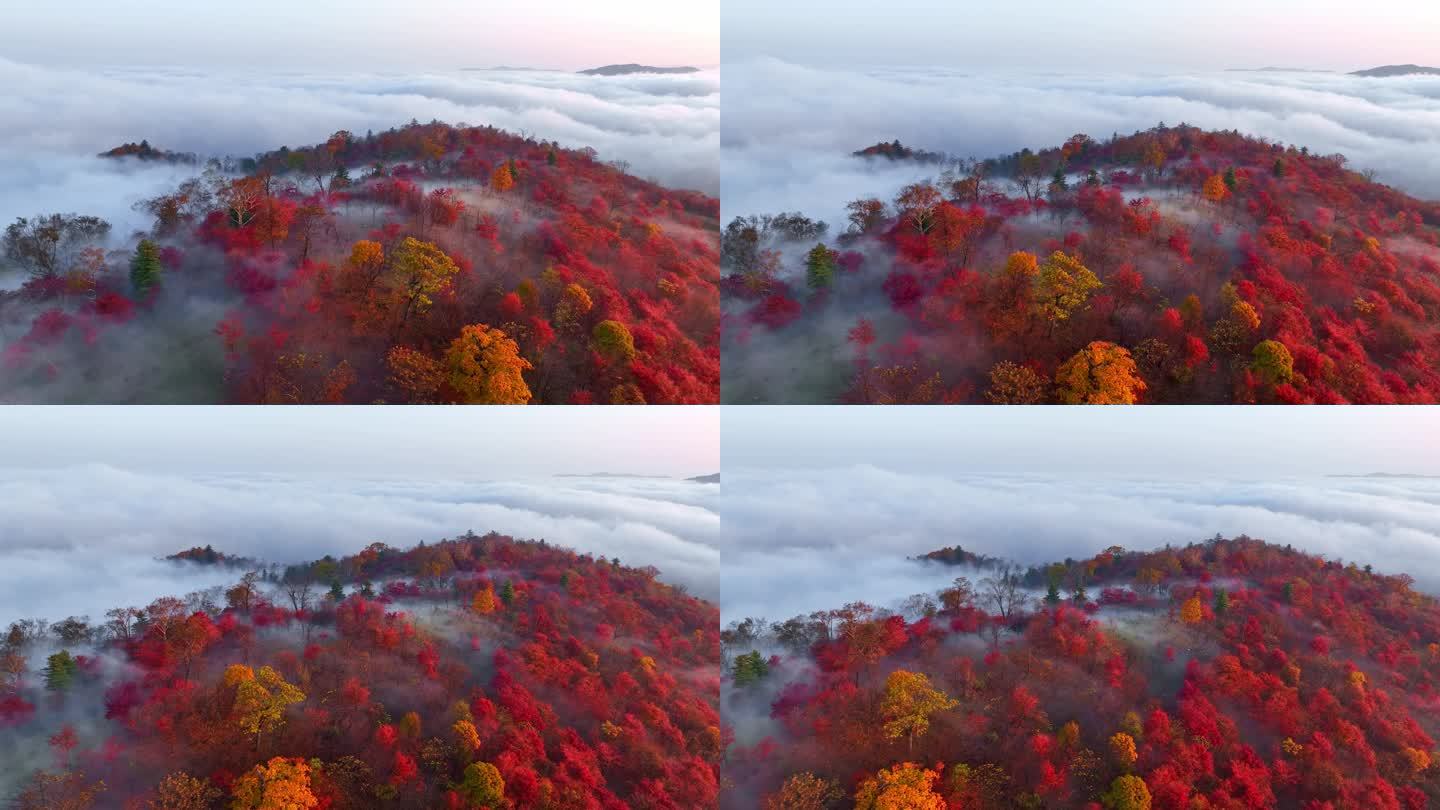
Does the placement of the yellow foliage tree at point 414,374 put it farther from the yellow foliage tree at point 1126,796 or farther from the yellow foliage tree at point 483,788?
the yellow foliage tree at point 1126,796

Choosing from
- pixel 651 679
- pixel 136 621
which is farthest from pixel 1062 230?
pixel 136 621

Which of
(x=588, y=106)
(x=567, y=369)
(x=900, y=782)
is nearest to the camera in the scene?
(x=900, y=782)

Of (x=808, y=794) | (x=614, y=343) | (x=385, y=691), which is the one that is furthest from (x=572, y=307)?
(x=808, y=794)

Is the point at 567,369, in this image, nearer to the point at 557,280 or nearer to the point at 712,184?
the point at 557,280

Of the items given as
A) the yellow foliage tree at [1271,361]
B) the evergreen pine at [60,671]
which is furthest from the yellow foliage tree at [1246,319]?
the evergreen pine at [60,671]

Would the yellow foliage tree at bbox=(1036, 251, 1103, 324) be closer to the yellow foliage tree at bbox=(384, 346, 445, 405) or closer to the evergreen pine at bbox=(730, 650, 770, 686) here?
the evergreen pine at bbox=(730, 650, 770, 686)

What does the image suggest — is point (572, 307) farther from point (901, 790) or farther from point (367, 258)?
point (901, 790)
